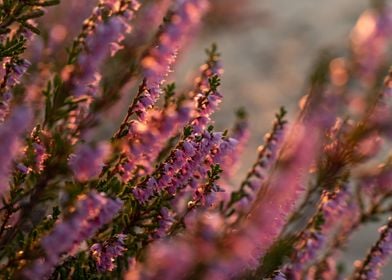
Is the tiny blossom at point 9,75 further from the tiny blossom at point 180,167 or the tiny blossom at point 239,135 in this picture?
the tiny blossom at point 239,135

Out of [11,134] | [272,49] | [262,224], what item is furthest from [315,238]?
[272,49]

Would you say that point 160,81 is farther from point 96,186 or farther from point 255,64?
point 255,64

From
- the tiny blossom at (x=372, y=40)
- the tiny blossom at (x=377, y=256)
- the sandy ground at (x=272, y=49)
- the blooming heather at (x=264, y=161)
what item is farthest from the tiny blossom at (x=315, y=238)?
the sandy ground at (x=272, y=49)

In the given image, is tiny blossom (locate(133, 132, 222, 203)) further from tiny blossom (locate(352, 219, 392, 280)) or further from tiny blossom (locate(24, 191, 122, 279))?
tiny blossom (locate(352, 219, 392, 280))

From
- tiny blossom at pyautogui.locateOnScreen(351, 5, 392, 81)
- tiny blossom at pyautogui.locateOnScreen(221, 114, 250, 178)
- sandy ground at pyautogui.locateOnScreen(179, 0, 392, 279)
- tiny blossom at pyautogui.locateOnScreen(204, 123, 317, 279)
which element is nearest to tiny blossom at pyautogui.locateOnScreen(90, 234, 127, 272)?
A: tiny blossom at pyautogui.locateOnScreen(204, 123, 317, 279)

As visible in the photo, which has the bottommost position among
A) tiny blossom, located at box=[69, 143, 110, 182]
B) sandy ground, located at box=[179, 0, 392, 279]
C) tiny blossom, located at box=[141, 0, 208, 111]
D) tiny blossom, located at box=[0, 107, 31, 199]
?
tiny blossom, located at box=[69, 143, 110, 182]

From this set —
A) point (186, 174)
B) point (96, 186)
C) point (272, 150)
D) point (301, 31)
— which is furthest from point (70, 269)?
point (301, 31)
